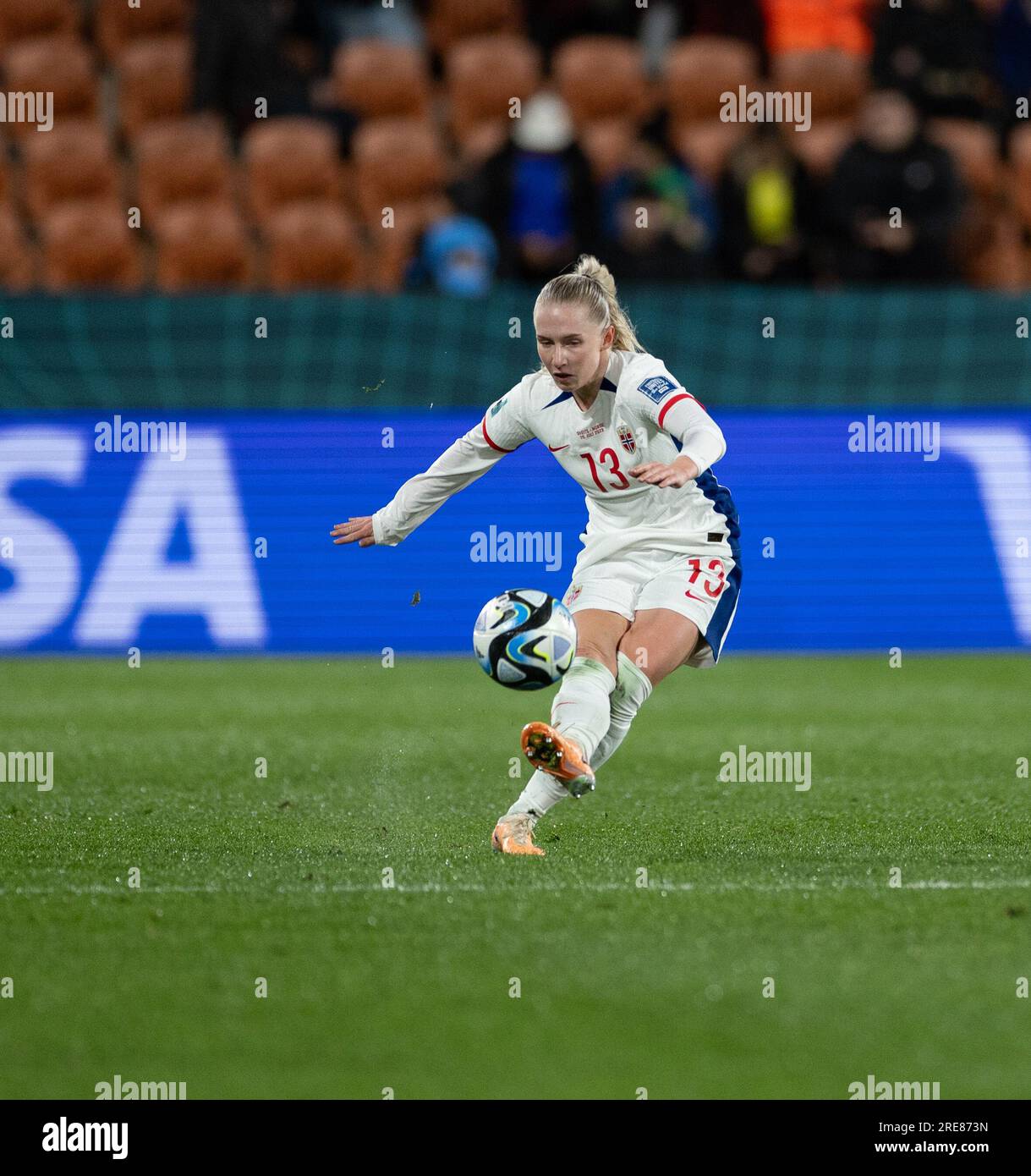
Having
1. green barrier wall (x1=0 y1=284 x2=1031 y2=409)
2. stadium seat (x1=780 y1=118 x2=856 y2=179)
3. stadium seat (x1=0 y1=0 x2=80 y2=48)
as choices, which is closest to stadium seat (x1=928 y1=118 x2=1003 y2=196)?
stadium seat (x1=780 y1=118 x2=856 y2=179)

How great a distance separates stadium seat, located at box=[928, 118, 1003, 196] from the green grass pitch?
702cm

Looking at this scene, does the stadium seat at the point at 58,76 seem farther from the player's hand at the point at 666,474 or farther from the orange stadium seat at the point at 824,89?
the player's hand at the point at 666,474

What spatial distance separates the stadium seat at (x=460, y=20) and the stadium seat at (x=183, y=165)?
266 centimetres

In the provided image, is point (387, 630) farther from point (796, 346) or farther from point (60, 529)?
point (796, 346)

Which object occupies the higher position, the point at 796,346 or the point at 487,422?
the point at 796,346

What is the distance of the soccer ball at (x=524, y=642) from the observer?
6.34m

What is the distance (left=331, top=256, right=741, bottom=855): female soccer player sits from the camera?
6.49 m

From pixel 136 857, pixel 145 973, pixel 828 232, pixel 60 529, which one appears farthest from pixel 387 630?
pixel 145 973

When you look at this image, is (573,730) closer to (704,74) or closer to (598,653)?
(598,653)

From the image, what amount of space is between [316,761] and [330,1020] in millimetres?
4281

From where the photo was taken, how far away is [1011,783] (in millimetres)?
8242

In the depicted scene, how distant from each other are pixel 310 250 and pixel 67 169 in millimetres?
2218

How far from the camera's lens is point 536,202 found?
14.2 m

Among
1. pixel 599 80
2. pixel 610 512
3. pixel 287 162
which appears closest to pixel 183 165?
pixel 287 162
